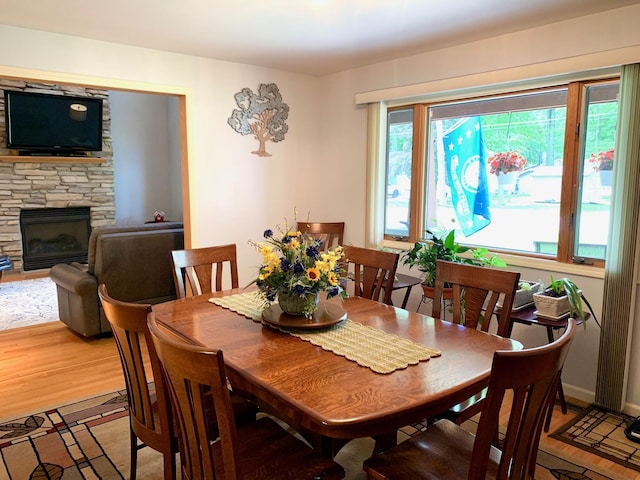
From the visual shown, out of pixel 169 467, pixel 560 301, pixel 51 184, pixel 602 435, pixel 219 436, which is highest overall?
pixel 51 184

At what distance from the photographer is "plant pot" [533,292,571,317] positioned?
2.77m

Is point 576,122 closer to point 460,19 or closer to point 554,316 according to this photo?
point 460,19

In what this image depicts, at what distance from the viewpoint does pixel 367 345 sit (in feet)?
6.25

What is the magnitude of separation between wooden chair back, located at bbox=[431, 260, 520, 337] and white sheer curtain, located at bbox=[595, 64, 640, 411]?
1043 mm

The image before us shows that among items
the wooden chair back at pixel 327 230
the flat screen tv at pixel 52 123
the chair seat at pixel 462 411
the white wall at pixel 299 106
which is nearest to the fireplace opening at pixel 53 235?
the flat screen tv at pixel 52 123

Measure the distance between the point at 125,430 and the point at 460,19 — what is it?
3.13 metres

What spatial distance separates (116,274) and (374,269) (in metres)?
2.39

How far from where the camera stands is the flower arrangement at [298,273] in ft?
6.72

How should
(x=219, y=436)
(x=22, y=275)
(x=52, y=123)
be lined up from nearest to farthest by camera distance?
(x=219, y=436)
(x=52, y=123)
(x=22, y=275)

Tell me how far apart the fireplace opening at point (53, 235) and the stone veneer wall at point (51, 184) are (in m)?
0.09

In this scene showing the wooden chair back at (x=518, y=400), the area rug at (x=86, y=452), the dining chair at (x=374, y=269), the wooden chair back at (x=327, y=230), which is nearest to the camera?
the wooden chair back at (x=518, y=400)

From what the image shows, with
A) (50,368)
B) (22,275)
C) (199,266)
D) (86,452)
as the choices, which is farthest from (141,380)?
(22,275)

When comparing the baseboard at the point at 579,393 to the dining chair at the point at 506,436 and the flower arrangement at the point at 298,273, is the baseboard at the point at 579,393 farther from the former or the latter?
the flower arrangement at the point at 298,273

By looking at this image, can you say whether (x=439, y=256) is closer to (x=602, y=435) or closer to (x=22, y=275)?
(x=602, y=435)
